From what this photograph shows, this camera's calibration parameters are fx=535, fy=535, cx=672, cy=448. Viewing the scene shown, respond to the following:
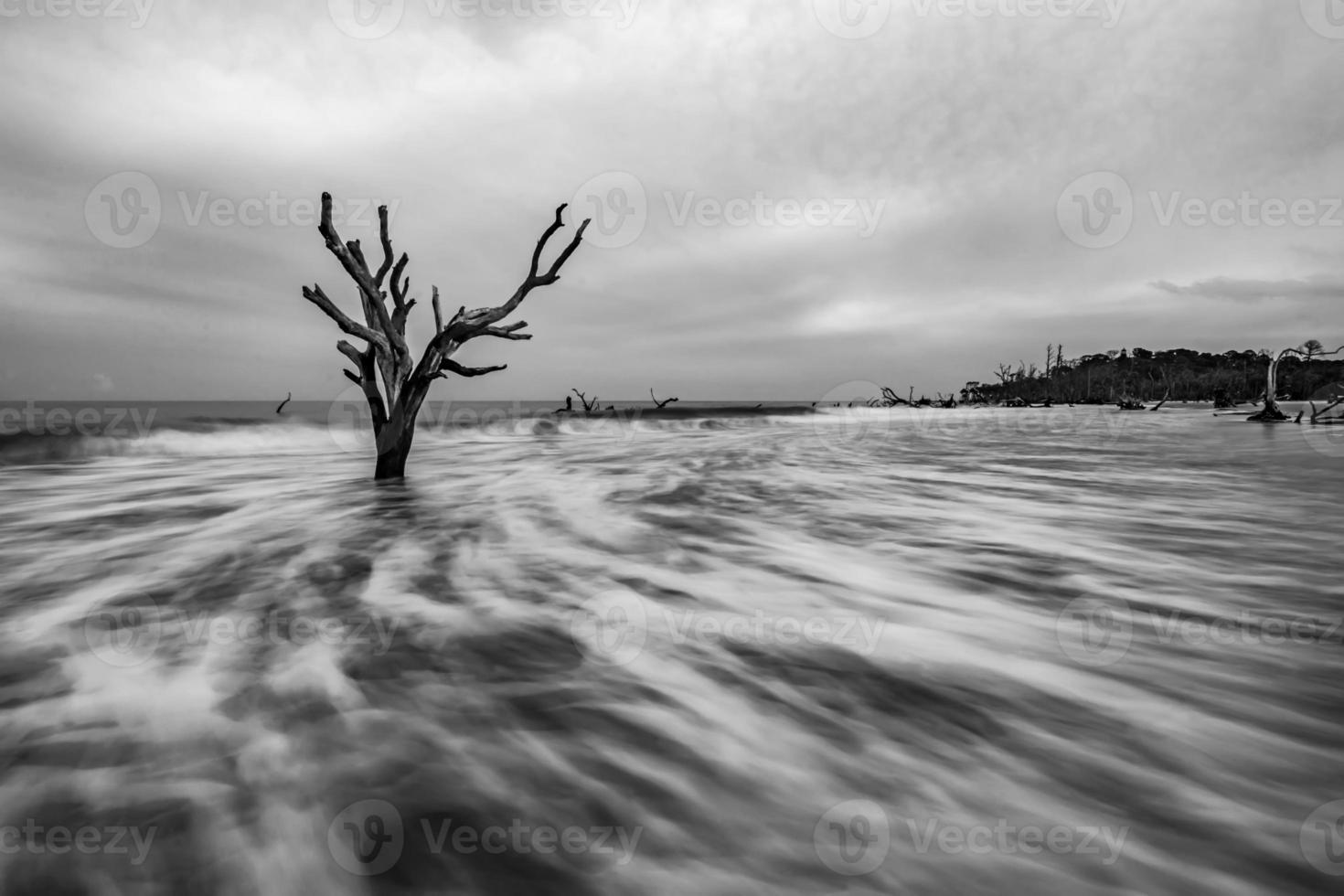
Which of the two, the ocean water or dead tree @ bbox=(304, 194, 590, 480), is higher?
→ dead tree @ bbox=(304, 194, 590, 480)

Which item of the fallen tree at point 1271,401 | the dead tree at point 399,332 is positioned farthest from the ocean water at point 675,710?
Answer: the fallen tree at point 1271,401

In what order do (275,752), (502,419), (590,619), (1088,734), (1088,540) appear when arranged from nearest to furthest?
(275,752) < (1088,734) < (590,619) < (1088,540) < (502,419)

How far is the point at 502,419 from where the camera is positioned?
26234 millimetres

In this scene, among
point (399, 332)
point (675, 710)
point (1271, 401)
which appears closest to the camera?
point (675, 710)

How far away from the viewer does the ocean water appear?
1.33 metres

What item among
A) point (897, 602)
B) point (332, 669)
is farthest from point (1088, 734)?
point (332, 669)

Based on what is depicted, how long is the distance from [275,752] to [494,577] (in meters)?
1.88

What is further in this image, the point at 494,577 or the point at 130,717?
the point at 494,577

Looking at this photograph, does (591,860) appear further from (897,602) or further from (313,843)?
(897,602)

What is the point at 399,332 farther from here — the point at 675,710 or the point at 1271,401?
the point at 1271,401

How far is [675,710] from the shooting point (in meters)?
2.05

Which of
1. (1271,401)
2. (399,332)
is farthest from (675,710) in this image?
(1271,401)

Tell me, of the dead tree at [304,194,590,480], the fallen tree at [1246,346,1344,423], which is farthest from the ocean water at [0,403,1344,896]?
the fallen tree at [1246,346,1344,423]

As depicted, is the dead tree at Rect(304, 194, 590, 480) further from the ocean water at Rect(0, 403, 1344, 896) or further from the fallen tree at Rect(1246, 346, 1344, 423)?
the fallen tree at Rect(1246, 346, 1344, 423)
